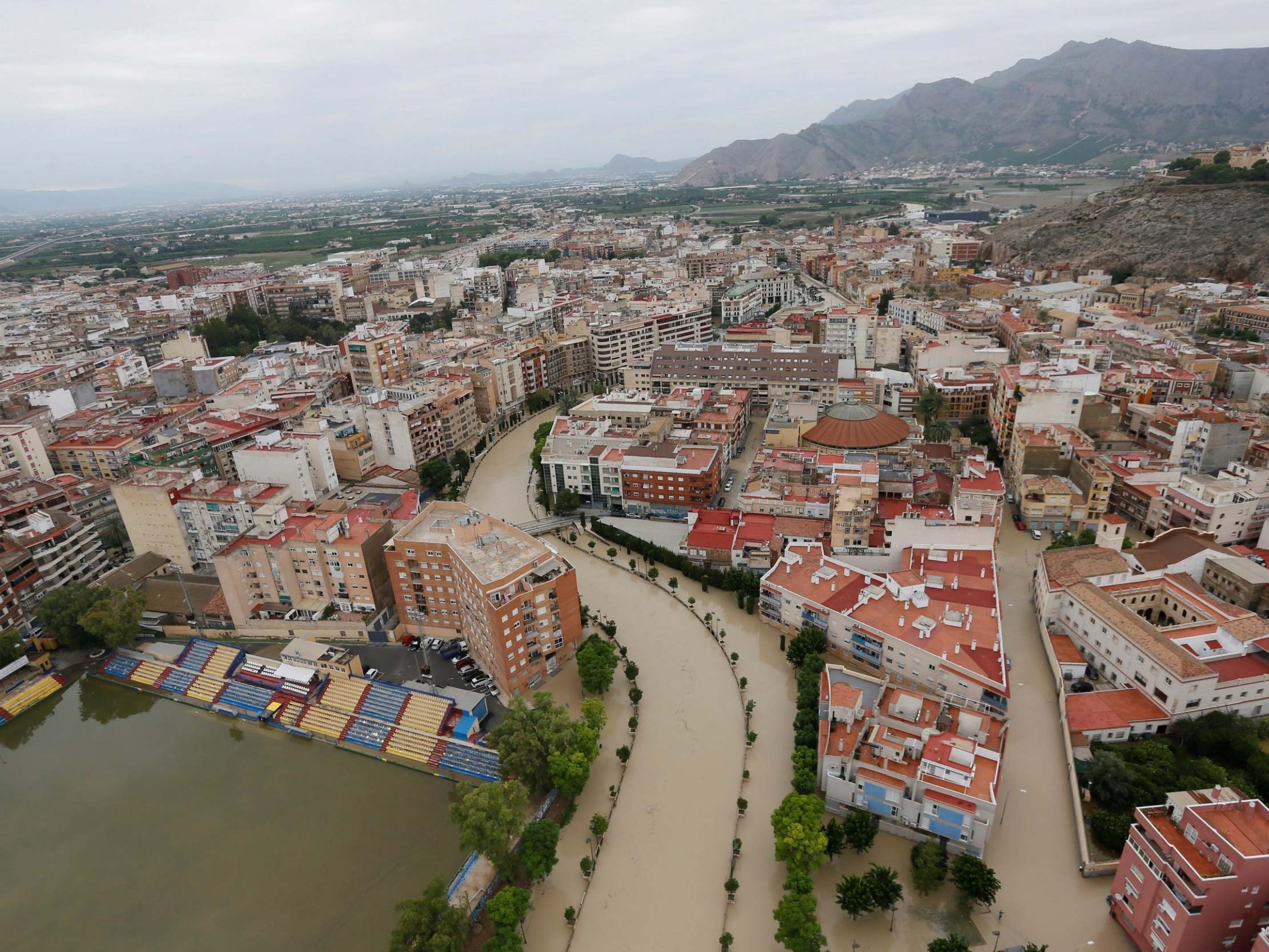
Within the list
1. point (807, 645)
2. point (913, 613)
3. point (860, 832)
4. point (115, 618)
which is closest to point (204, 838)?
point (115, 618)

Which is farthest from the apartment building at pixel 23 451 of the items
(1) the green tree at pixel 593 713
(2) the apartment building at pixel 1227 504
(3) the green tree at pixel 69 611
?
(2) the apartment building at pixel 1227 504

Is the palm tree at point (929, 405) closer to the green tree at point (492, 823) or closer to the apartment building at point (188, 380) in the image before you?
the green tree at point (492, 823)

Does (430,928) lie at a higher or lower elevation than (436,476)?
lower

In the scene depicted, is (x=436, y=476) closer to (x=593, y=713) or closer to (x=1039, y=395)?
(x=593, y=713)

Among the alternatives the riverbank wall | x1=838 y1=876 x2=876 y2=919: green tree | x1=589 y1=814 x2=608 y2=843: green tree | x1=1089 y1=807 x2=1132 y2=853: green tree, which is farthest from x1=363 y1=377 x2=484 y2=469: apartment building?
x1=1089 y1=807 x2=1132 y2=853: green tree

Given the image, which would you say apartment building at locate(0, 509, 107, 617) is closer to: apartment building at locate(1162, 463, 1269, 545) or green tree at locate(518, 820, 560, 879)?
green tree at locate(518, 820, 560, 879)

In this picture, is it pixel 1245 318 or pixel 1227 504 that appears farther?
pixel 1245 318
